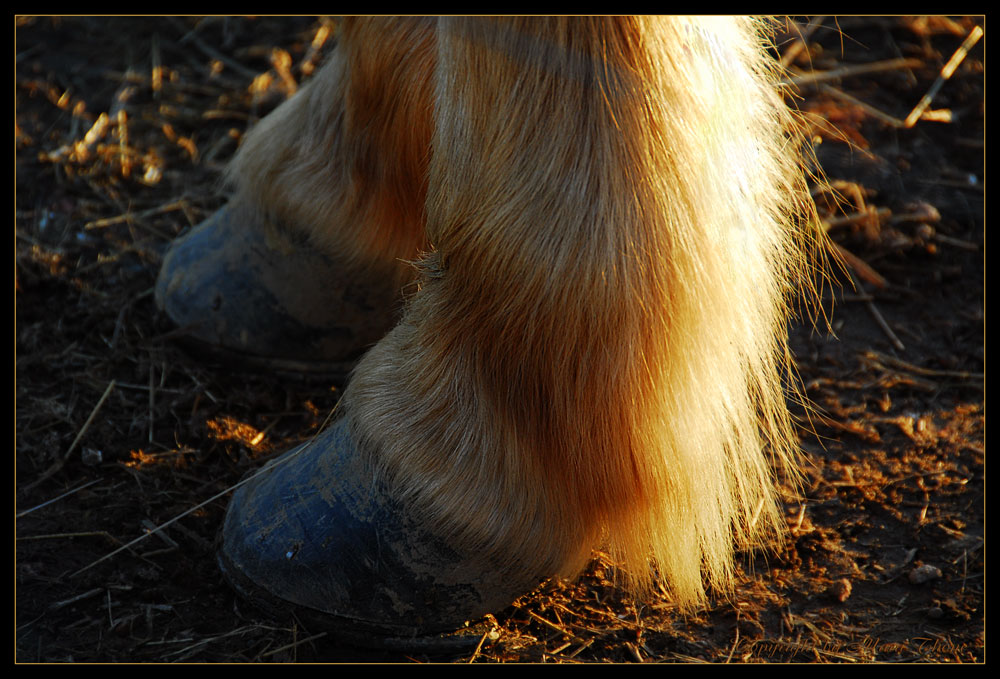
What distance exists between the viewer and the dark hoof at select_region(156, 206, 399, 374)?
4.20 feet

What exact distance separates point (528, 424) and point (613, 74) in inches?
12.9

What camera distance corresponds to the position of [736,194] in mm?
787

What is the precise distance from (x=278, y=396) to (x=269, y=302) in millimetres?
139

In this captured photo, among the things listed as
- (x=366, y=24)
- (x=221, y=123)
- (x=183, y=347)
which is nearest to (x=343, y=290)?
(x=183, y=347)

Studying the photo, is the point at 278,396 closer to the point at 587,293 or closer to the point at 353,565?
the point at 353,565

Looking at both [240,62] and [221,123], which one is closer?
[221,123]

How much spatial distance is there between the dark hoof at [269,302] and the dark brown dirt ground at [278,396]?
52 millimetres

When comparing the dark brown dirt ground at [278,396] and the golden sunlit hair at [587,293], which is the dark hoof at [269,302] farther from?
the golden sunlit hair at [587,293]

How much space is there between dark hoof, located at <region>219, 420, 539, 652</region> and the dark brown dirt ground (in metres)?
0.04

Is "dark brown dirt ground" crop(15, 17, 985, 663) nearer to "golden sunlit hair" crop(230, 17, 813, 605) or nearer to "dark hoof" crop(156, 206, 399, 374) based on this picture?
"dark hoof" crop(156, 206, 399, 374)

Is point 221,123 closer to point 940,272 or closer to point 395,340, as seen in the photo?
point 395,340

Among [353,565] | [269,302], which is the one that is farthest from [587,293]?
[269,302]

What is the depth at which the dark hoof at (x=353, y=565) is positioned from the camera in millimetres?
911

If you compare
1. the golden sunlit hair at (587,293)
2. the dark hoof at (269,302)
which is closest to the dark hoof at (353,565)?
the golden sunlit hair at (587,293)
